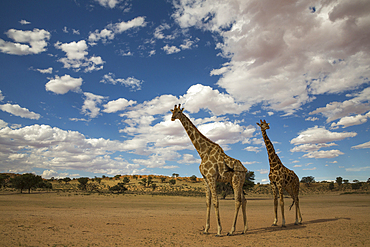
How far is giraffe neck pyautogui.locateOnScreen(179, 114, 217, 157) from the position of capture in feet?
40.7

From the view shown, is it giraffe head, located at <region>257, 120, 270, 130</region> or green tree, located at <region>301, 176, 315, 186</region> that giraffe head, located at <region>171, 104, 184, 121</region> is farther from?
green tree, located at <region>301, 176, 315, 186</region>

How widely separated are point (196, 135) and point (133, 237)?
5.84 m

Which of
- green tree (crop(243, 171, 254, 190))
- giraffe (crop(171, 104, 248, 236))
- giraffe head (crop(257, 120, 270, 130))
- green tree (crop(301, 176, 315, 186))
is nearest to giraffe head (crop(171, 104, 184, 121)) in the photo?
giraffe (crop(171, 104, 248, 236))

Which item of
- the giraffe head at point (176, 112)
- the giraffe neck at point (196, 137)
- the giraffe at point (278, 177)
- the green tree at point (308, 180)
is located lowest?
the green tree at point (308, 180)

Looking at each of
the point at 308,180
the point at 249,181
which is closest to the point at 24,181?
the point at 249,181

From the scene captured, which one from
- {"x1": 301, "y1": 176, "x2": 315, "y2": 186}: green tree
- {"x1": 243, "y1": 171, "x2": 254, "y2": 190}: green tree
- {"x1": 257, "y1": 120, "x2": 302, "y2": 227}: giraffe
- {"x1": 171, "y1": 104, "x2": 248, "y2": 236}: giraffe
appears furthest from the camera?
{"x1": 301, "y1": 176, "x2": 315, "y2": 186}: green tree

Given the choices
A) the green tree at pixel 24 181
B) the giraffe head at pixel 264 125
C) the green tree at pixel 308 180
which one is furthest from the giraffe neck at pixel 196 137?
the green tree at pixel 308 180

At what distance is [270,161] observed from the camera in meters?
14.7

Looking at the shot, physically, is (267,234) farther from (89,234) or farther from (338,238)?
(89,234)

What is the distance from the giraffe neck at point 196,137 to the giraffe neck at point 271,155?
4369 millimetres

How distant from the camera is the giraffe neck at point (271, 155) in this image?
1452cm

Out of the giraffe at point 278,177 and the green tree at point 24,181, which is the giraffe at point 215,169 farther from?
the green tree at point 24,181

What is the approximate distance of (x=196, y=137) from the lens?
1255cm

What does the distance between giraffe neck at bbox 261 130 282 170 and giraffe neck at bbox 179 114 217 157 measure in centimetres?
437
